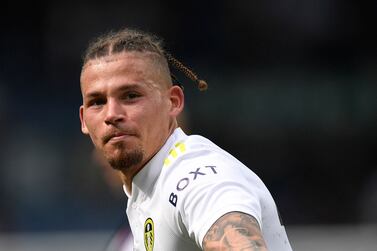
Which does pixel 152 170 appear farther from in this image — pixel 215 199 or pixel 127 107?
pixel 215 199

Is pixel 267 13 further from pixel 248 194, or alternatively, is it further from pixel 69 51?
pixel 248 194

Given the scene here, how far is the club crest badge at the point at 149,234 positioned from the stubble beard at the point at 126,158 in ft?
0.73

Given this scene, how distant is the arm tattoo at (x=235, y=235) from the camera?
7.94 feet

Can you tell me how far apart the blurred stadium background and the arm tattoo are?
7.16 metres

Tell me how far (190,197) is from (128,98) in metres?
0.60

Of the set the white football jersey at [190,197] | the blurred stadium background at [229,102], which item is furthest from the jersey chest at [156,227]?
the blurred stadium background at [229,102]

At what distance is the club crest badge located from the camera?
302 centimetres

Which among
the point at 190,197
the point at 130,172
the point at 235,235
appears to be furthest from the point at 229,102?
the point at 235,235

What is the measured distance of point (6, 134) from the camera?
32.8ft

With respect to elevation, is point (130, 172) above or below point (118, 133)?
below

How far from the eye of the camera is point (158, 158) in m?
3.21

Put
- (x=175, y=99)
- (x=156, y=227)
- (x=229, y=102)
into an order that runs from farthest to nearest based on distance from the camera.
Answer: (x=229, y=102) < (x=175, y=99) < (x=156, y=227)

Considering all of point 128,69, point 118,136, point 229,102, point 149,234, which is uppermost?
point 128,69

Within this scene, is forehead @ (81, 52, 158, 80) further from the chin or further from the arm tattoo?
the arm tattoo
